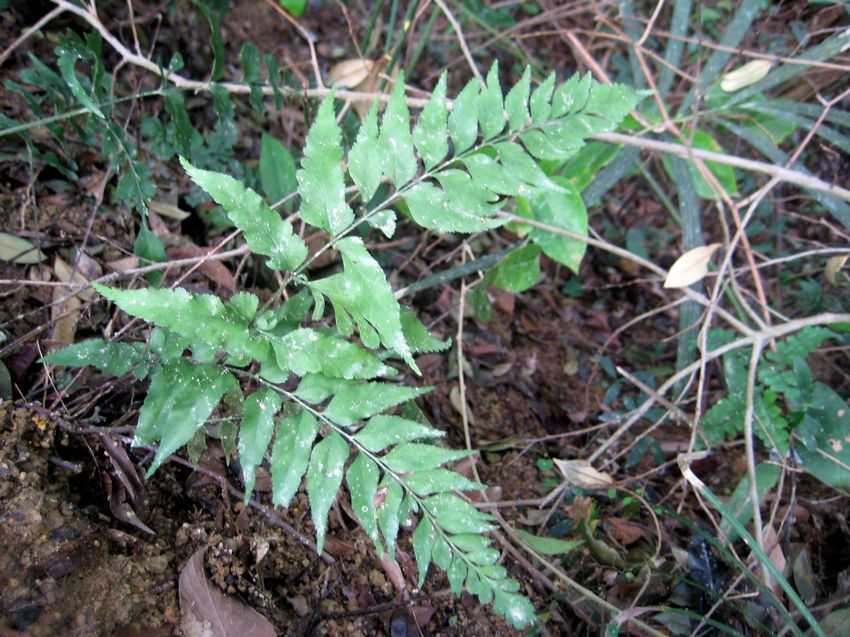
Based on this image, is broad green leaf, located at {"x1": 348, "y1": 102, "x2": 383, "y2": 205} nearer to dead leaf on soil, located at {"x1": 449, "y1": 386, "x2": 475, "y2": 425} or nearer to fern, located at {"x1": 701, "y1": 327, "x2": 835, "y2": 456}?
dead leaf on soil, located at {"x1": 449, "y1": 386, "x2": 475, "y2": 425}

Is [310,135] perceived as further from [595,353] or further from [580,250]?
[595,353]

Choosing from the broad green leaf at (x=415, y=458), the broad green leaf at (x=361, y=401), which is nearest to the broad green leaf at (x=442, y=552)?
the broad green leaf at (x=415, y=458)

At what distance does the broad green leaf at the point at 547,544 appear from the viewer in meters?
1.37

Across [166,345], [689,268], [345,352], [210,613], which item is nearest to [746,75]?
[689,268]

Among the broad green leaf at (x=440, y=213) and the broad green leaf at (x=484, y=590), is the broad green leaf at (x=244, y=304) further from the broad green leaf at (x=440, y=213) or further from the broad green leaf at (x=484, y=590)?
the broad green leaf at (x=484, y=590)

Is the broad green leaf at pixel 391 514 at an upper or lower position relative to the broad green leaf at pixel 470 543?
upper

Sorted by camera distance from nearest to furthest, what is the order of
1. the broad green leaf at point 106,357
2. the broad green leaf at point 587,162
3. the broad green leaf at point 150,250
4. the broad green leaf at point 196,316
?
the broad green leaf at point 196,316, the broad green leaf at point 106,357, the broad green leaf at point 150,250, the broad green leaf at point 587,162

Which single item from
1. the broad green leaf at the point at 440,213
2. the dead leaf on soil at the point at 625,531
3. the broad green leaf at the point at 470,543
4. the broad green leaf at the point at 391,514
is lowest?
the dead leaf on soil at the point at 625,531

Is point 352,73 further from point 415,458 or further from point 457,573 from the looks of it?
point 457,573

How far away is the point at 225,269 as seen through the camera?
1.54 metres

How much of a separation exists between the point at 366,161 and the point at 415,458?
19.7 inches

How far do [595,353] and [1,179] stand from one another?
65.8 inches

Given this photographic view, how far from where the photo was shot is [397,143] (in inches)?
42.9

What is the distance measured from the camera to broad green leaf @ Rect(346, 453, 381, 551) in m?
1.03
